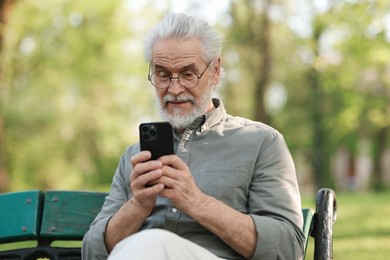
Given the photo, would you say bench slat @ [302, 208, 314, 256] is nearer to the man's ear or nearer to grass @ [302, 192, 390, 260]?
the man's ear

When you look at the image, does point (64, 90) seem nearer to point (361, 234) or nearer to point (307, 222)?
point (361, 234)

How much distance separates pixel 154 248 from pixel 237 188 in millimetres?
755

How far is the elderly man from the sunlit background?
53.4 feet

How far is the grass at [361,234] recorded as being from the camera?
11.3 metres

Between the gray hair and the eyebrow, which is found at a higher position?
the gray hair

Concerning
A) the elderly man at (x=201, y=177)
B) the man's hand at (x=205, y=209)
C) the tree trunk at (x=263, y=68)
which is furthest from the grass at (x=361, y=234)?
the man's hand at (x=205, y=209)

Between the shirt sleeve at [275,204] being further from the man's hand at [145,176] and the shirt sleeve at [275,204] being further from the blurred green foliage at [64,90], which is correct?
the blurred green foliage at [64,90]

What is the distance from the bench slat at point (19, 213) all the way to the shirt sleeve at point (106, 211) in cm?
49

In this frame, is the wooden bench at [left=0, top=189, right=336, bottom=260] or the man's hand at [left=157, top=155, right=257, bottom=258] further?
the wooden bench at [left=0, top=189, right=336, bottom=260]

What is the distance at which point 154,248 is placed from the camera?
279cm

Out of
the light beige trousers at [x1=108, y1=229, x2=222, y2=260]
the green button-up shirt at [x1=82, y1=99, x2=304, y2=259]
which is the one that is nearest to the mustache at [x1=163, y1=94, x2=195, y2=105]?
the green button-up shirt at [x1=82, y1=99, x2=304, y2=259]

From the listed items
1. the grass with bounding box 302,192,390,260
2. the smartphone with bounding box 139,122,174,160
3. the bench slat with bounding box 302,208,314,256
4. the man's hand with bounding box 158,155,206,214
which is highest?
the smartphone with bounding box 139,122,174,160

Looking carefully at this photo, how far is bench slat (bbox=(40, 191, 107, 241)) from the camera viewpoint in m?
4.00

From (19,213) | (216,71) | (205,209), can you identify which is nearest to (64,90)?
(19,213)
